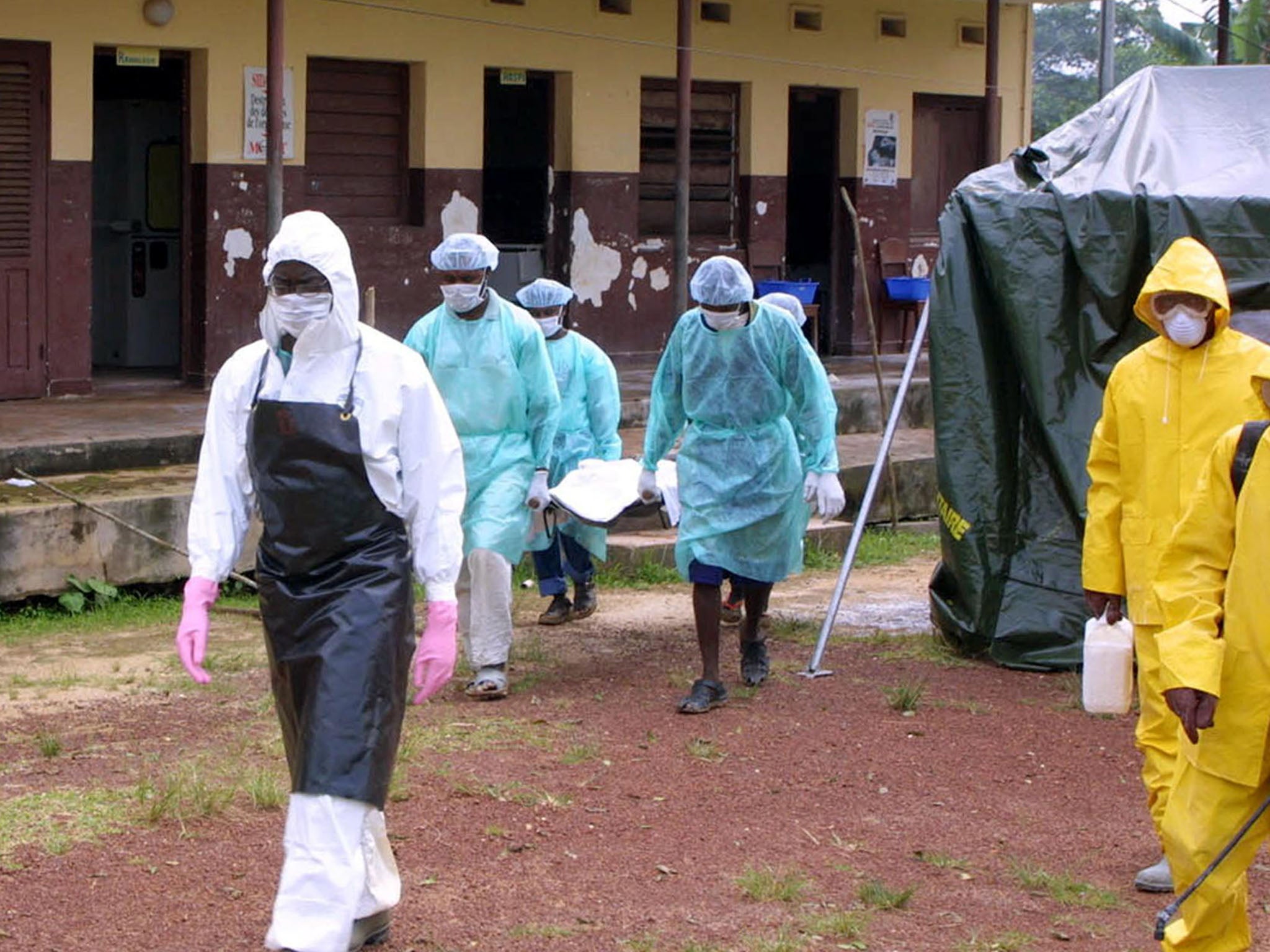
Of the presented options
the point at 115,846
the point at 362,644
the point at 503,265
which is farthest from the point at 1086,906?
the point at 503,265

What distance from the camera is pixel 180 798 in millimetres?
6203

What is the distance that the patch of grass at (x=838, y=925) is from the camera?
531 cm

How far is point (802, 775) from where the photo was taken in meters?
6.91

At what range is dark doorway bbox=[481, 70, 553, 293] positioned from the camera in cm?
1563

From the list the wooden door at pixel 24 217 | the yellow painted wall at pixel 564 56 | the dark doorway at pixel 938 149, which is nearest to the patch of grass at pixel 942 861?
the wooden door at pixel 24 217

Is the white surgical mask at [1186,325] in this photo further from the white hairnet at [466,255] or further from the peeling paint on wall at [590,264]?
the peeling paint on wall at [590,264]

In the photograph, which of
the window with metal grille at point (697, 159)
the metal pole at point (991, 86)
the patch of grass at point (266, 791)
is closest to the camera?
the patch of grass at point (266, 791)

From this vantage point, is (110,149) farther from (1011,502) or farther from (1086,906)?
(1086,906)

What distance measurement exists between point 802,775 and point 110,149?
905 cm

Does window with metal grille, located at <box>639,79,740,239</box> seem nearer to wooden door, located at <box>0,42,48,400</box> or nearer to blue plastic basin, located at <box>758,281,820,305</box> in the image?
blue plastic basin, located at <box>758,281,820,305</box>

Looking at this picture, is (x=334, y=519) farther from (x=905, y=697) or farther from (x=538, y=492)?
(x=905, y=697)

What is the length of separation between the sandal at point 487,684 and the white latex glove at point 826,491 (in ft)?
4.67

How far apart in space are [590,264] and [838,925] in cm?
1084

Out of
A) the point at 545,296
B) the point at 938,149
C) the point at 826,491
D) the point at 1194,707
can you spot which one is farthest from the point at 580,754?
the point at 938,149
